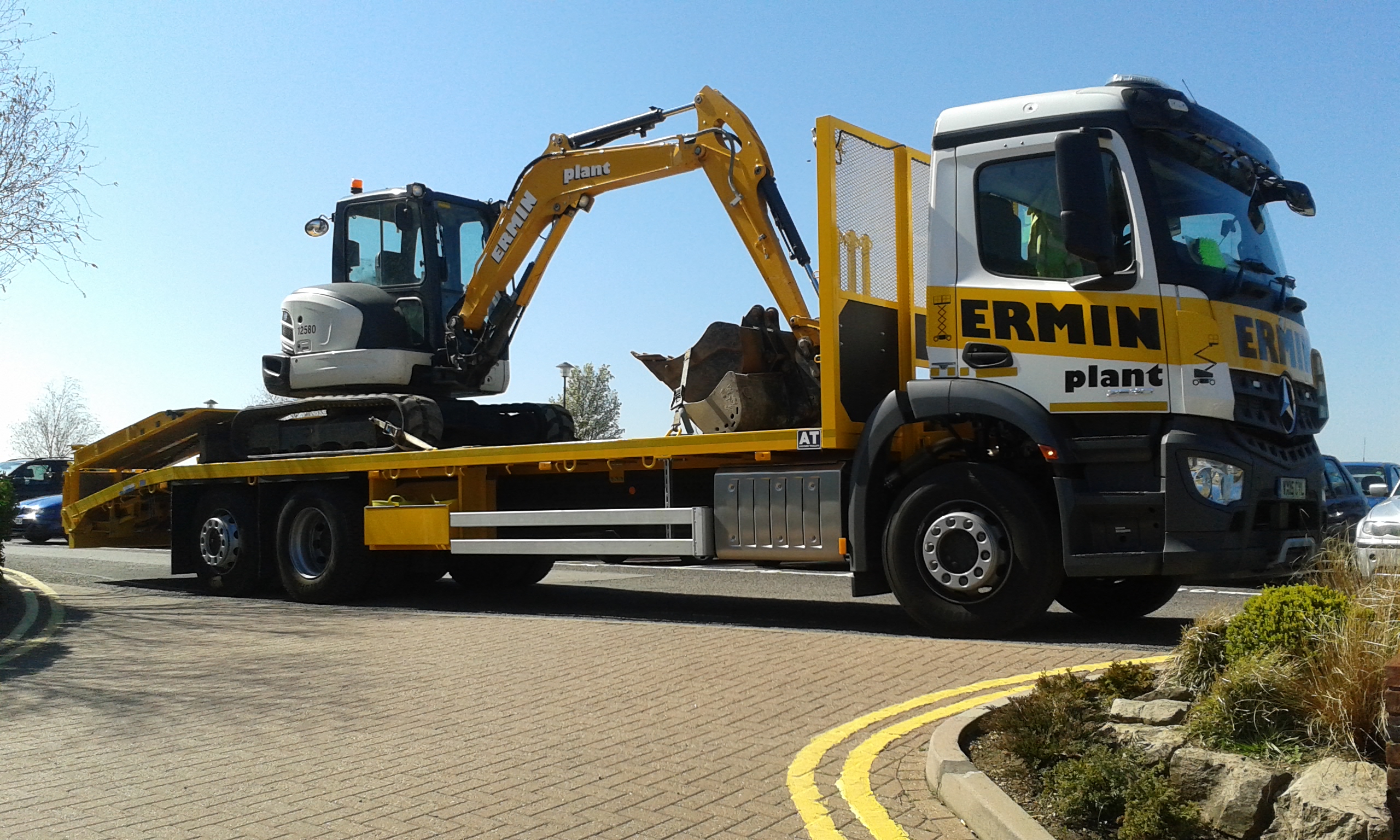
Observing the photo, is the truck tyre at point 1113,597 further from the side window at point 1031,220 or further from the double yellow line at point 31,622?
the double yellow line at point 31,622

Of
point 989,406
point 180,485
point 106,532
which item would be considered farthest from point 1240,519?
point 106,532

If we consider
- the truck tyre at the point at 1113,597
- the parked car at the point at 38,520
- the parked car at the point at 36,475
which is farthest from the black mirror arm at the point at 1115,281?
the parked car at the point at 36,475

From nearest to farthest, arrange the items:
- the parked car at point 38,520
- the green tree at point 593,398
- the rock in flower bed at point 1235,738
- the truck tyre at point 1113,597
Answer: the rock in flower bed at point 1235,738
the truck tyre at point 1113,597
the parked car at point 38,520
the green tree at point 593,398

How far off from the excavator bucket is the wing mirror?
3811 millimetres

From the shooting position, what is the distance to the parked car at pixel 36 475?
29.7 m

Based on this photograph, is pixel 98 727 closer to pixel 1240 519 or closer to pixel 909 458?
pixel 909 458

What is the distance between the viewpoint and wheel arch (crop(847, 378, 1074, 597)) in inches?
335

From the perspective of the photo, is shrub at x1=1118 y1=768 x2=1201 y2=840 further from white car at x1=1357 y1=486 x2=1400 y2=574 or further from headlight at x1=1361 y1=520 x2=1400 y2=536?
headlight at x1=1361 y1=520 x2=1400 y2=536

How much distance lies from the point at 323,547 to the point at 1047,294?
27.3 feet

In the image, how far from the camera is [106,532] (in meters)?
15.6

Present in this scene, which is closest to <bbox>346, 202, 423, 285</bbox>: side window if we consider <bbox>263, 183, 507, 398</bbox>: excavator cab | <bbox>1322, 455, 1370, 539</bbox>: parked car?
<bbox>263, 183, 507, 398</bbox>: excavator cab

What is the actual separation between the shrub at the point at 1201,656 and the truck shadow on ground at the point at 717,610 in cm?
268

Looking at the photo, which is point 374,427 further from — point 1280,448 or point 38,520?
point 38,520

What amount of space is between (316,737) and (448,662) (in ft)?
7.28
